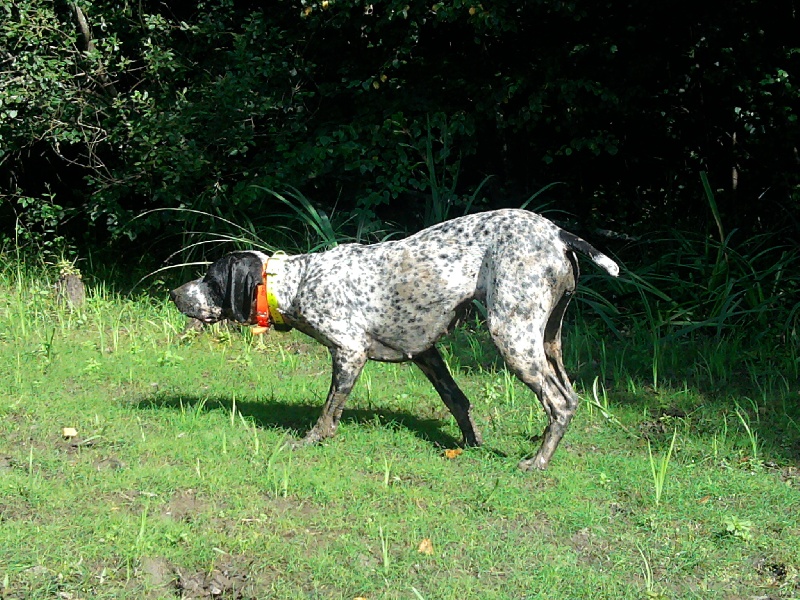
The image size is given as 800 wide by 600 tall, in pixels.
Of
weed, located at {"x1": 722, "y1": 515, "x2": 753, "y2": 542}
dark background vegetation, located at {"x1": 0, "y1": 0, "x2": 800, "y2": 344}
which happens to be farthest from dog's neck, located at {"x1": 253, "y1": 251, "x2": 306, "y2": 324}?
dark background vegetation, located at {"x1": 0, "y1": 0, "x2": 800, "y2": 344}

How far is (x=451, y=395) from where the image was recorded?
6402mm

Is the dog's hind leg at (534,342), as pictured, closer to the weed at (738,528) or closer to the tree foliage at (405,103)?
the weed at (738,528)

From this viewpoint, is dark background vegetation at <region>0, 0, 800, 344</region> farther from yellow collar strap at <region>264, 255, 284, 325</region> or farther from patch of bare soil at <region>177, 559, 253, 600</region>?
patch of bare soil at <region>177, 559, 253, 600</region>

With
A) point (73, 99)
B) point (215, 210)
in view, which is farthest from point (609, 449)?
point (73, 99)

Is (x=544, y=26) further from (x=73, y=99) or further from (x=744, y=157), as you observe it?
(x=73, y=99)

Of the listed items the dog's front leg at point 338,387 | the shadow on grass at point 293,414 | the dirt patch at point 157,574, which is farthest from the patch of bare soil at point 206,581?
the shadow on grass at point 293,414

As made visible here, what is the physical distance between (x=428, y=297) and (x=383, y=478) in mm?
1057

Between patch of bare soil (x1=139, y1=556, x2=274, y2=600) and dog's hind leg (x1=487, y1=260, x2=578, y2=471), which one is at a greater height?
dog's hind leg (x1=487, y1=260, x2=578, y2=471)

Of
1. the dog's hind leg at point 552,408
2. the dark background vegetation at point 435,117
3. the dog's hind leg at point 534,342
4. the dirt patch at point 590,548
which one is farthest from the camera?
the dark background vegetation at point 435,117

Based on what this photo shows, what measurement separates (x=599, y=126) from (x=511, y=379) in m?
3.54

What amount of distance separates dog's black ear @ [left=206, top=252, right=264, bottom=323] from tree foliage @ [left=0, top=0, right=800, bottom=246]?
3.35m

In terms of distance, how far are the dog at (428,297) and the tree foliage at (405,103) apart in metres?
3.39

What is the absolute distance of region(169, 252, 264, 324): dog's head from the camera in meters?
6.31

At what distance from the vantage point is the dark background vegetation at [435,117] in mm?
9430
